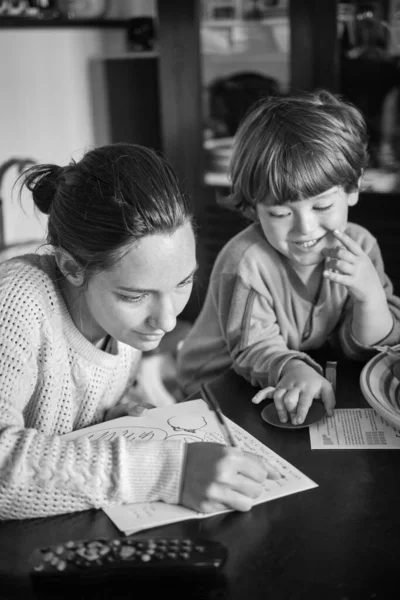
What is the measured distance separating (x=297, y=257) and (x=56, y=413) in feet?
1.66

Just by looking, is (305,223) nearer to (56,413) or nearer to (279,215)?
(279,215)

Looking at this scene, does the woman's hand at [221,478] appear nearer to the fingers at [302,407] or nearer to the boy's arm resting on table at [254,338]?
the fingers at [302,407]

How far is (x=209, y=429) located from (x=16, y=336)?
292mm

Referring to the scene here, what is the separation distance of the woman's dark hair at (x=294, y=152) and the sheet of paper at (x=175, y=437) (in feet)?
1.36

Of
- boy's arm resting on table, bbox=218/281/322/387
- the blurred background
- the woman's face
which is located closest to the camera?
the woman's face

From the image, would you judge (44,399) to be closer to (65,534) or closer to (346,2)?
(65,534)

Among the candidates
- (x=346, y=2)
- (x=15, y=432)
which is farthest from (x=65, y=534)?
(x=346, y=2)

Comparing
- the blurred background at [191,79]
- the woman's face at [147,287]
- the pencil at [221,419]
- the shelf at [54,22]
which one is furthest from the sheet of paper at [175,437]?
the shelf at [54,22]

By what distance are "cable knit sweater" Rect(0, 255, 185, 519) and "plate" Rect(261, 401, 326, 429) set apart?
0.20 metres

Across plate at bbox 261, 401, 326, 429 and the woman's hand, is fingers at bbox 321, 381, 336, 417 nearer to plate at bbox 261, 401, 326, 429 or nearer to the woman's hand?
plate at bbox 261, 401, 326, 429

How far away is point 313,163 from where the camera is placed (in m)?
1.29

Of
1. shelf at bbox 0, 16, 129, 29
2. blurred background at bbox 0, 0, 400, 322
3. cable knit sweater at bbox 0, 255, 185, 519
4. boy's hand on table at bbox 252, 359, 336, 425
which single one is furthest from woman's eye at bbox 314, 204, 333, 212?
shelf at bbox 0, 16, 129, 29

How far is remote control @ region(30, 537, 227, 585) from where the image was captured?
2.34 ft

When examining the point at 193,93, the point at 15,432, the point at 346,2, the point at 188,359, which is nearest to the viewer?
the point at 15,432
